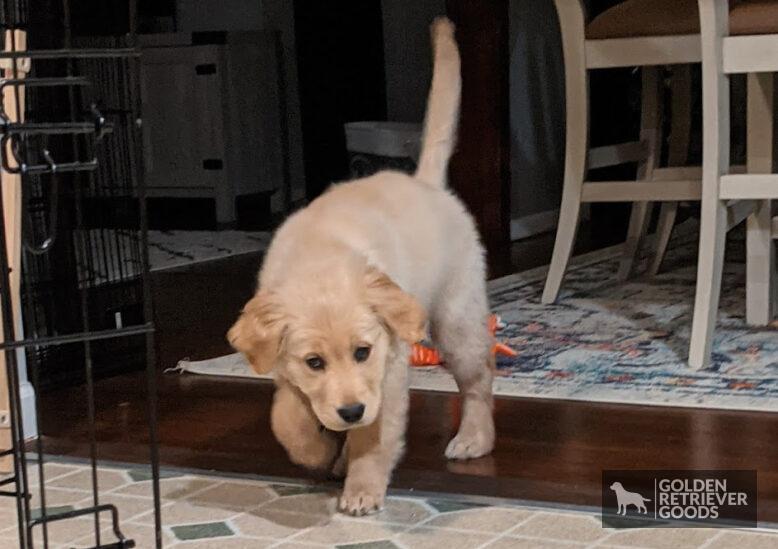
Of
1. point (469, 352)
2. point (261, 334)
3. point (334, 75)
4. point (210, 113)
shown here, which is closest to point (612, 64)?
point (469, 352)

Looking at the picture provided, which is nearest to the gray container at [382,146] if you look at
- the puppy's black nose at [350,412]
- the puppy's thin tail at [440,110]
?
the puppy's thin tail at [440,110]

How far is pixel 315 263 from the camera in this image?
1757 millimetres

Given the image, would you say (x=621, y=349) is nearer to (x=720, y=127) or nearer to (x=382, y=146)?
(x=720, y=127)

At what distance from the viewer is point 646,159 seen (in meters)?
3.66

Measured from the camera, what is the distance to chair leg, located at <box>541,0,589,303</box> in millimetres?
3072

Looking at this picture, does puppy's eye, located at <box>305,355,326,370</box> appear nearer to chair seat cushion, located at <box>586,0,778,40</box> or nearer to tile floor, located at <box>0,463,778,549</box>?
tile floor, located at <box>0,463,778,549</box>

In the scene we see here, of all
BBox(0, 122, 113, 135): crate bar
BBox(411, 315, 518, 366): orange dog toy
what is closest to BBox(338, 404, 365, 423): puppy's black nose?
BBox(0, 122, 113, 135): crate bar

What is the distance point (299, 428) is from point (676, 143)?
2.30 metres

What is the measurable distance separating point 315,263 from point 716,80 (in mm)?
1097

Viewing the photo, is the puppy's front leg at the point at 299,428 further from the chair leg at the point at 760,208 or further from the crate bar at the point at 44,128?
the chair leg at the point at 760,208

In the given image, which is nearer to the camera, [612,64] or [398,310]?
[398,310]

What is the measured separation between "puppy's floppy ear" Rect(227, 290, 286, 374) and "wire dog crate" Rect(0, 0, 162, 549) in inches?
5.6

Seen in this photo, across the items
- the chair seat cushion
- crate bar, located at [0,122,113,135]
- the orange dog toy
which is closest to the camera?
crate bar, located at [0,122,113,135]

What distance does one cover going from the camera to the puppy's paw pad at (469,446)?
2021mm
